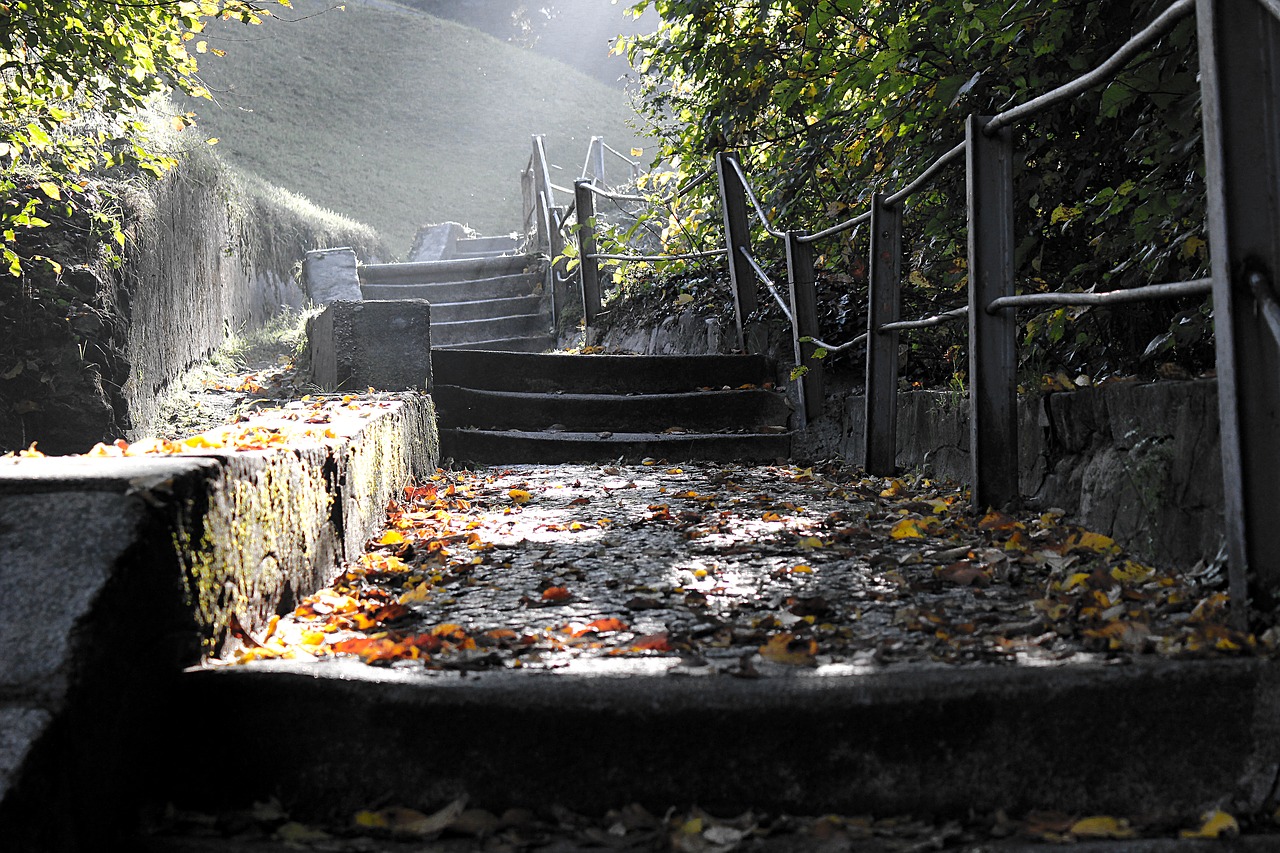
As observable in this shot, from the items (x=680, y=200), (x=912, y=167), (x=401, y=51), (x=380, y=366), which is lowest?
(x=380, y=366)

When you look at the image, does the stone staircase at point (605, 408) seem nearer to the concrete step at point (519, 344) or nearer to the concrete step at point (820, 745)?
the concrete step at point (820, 745)

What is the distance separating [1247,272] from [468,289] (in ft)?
32.1

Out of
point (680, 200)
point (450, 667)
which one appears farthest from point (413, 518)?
point (680, 200)

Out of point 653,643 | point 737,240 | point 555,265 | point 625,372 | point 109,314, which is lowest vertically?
point 653,643

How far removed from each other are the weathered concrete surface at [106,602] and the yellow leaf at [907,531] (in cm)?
170

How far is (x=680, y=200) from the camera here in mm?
7742

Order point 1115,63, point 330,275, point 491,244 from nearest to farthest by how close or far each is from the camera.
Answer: point 1115,63, point 330,275, point 491,244

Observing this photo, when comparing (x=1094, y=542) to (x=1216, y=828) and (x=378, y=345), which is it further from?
(x=378, y=345)

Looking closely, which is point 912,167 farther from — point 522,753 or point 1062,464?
point 522,753

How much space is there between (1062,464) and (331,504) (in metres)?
1.96

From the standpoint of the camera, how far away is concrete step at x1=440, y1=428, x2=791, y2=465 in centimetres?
520

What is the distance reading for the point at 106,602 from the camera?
4.71ft

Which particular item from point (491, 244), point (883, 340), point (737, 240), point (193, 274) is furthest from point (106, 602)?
point (491, 244)

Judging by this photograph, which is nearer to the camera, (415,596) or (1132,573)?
(1132,573)
